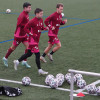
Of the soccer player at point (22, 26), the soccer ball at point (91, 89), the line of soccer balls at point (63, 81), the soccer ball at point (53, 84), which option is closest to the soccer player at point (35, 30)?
the soccer player at point (22, 26)

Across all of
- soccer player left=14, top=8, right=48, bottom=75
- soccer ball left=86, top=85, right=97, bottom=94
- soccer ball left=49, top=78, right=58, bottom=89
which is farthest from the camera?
soccer player left=14, top=8, right=48, bottom=75

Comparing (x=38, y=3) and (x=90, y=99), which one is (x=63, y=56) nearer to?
(x=90, y=99)

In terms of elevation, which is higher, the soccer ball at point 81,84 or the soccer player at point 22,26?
the soccer player at point 22,26

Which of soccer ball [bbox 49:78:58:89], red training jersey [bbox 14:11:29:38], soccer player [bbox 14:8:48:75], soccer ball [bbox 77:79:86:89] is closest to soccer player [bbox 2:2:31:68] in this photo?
red training jersey [bbox 14:11:29:38]

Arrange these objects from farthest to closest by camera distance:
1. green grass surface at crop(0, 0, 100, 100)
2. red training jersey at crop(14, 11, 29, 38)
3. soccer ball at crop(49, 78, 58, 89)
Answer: red training jersey at crop(14, 11, 29, 38) < soccer ball at crop(49, 78, 58, 89) < green grass surface at crop(0, 0, 100, 100)

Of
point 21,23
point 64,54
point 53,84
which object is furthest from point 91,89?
point 64,54

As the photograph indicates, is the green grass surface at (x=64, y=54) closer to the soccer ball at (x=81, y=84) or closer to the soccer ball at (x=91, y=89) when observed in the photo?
the soccer ball at (x=91, y=89)

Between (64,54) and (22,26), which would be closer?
(22,26)

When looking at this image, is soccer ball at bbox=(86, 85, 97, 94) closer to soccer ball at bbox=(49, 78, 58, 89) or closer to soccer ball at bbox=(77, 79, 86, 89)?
soccer ball at bbox=(77, 79, 86, 89)

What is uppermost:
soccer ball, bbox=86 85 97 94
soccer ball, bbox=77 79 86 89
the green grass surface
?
the green grass surface

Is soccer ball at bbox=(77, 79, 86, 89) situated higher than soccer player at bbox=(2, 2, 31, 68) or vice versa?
soccer player at bbox=(2, 2, 31, 68)

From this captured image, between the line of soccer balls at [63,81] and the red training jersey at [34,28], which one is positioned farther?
the red training jersey at [34,28]

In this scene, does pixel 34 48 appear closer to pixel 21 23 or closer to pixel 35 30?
pixel 35 30

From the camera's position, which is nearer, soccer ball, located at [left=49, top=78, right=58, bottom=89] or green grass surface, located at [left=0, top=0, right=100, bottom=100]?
green grass surface, located at [left=0, top=0, right=100, bottom=100]
